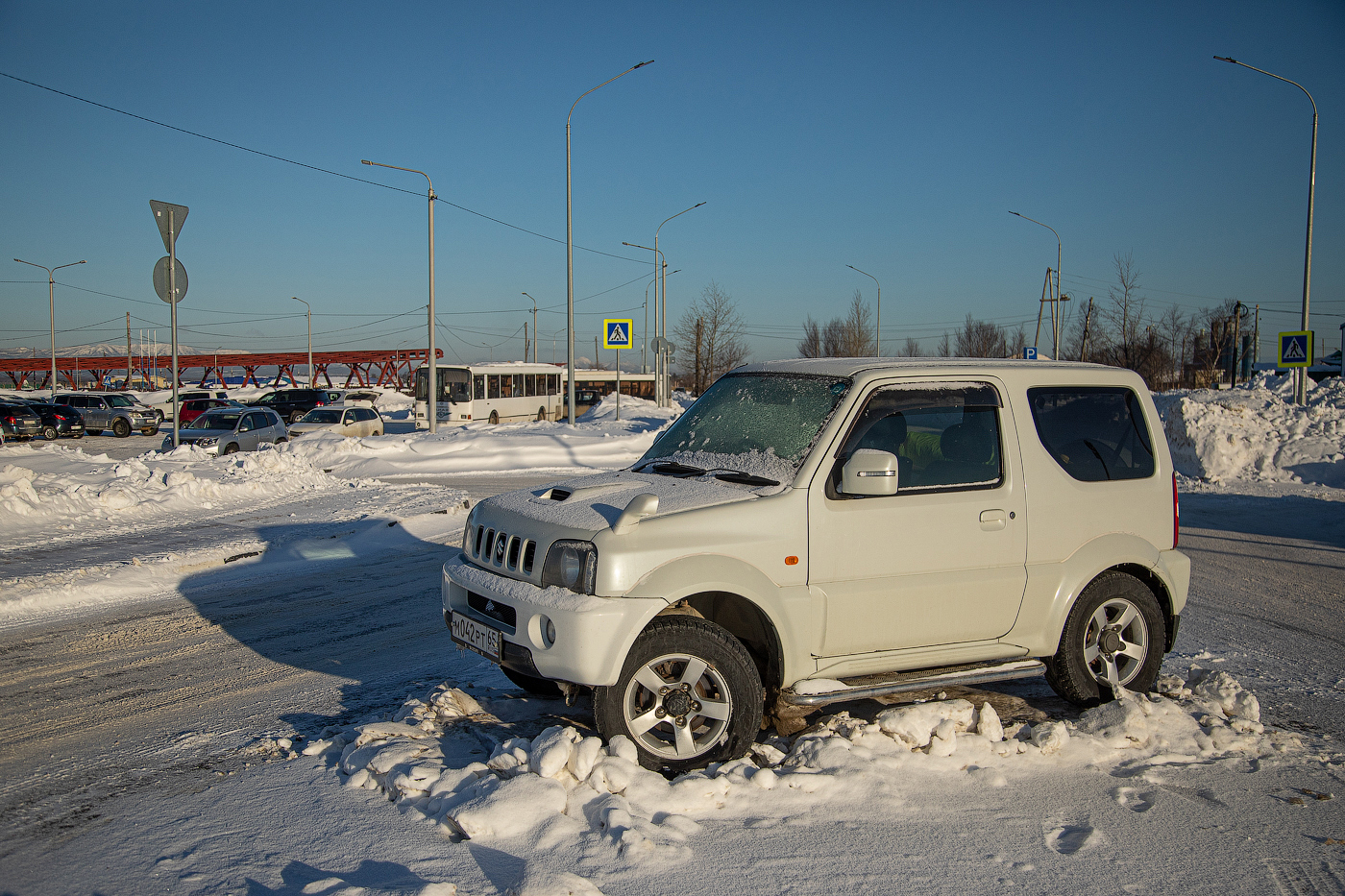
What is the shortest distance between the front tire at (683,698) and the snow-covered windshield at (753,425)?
36.8 inches

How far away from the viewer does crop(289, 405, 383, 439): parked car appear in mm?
26750

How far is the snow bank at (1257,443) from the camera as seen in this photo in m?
17.4

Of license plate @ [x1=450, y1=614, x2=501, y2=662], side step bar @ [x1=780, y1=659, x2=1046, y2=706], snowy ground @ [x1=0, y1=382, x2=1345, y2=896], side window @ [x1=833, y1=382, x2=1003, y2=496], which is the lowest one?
snowy ground @ [x1=0, y1=382, x2=1345, y2=896]

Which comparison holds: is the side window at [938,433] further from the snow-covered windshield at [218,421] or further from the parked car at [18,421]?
the parked car at [18,421]

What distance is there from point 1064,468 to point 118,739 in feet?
17.6

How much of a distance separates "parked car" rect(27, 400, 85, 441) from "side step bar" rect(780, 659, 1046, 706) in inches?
1546

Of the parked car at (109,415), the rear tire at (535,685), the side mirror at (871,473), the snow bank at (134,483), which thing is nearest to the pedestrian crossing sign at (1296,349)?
the side mirror at (871,473)

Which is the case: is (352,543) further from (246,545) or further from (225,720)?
(225,720)

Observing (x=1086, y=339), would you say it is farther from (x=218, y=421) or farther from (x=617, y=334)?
(x=218, y=421)

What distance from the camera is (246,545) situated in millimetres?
10109

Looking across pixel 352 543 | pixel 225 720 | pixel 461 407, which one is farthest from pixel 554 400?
pixel 225 720

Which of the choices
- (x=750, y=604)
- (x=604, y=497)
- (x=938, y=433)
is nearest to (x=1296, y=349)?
(x=938, y=433)

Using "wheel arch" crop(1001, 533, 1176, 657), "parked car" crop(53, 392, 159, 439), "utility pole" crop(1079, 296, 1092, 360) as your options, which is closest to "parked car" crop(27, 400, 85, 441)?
"parked car" crop(53, 392, 159, 439)

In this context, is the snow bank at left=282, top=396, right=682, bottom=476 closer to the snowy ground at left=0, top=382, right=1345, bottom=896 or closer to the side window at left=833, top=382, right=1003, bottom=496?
the snowy ground at left=0, top=382, right=1345, bottom=896
